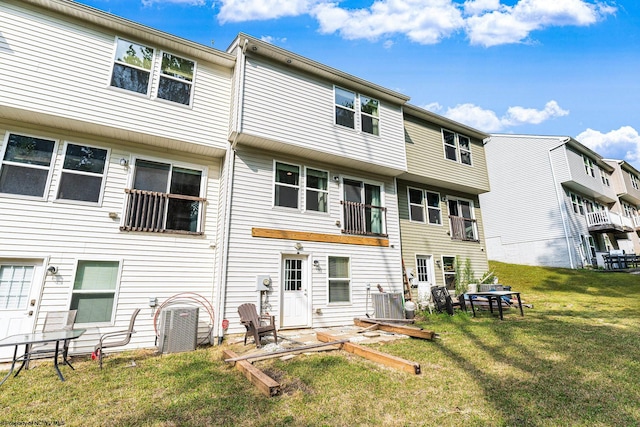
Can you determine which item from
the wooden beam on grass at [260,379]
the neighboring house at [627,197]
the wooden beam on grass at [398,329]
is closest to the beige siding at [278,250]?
the wooden beam on grass at [398,329]

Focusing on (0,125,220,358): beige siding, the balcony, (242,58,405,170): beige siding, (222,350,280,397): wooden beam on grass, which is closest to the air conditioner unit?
(0,125,220,358): beige siding

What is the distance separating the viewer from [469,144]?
13859 mm

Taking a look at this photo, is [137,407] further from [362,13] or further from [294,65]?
[362,13]

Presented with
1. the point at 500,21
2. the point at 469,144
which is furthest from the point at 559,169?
the point at 500,21

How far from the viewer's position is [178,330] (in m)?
6.40

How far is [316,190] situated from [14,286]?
7.46 metres

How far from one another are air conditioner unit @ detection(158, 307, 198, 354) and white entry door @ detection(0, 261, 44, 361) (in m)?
2.47

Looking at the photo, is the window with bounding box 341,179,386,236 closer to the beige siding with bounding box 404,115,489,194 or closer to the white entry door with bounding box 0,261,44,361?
the beige siding with bounding box 404,115,489,194

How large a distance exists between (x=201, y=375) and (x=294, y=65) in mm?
8574

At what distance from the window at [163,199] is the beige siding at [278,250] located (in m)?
1.18

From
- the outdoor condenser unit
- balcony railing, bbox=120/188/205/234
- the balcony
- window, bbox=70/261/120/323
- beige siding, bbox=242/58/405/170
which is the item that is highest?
beige siding, bbox=242/58/405/170

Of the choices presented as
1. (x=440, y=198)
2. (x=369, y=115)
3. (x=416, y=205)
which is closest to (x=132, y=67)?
(x=369, y=115)

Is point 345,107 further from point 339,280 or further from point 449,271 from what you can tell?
point 449,271

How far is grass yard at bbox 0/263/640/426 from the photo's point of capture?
3.27m
